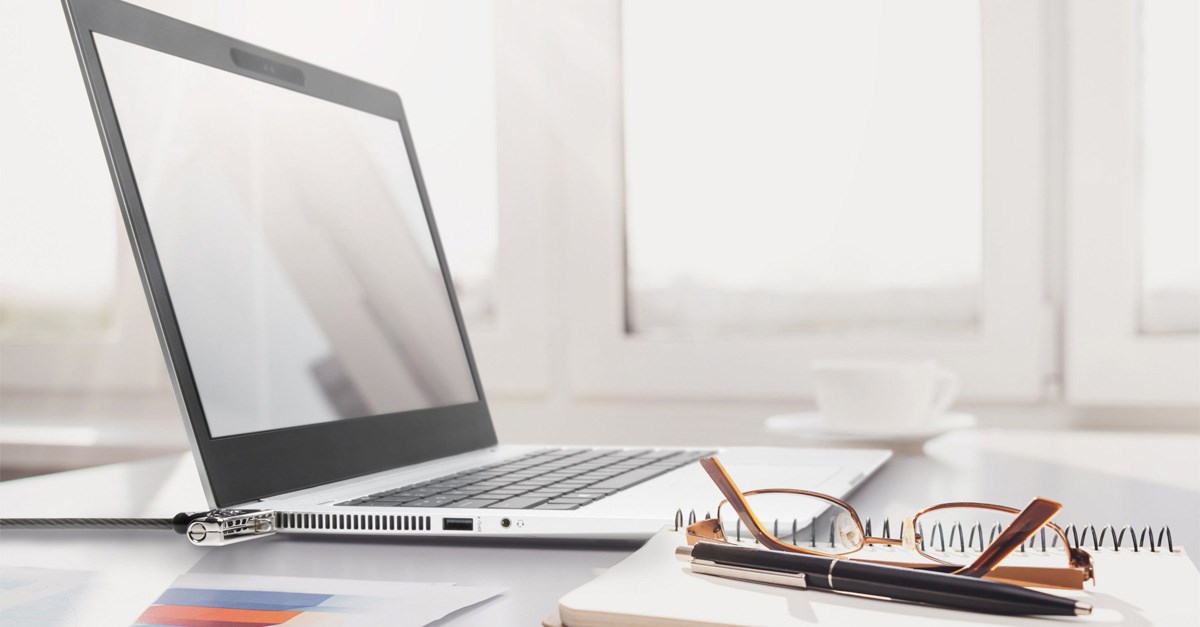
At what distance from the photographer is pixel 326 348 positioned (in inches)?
29.6

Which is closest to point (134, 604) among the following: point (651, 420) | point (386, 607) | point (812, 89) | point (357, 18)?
point (386, 607)

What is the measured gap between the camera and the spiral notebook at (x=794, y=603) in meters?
0.33

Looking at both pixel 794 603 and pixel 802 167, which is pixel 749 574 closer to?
pixel 794 603

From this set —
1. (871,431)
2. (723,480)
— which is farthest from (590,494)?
(871,431)

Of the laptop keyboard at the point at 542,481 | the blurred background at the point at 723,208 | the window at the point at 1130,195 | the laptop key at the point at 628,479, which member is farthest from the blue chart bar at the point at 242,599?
the window at the point at 1130,195

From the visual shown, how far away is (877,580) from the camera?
35 centimetres

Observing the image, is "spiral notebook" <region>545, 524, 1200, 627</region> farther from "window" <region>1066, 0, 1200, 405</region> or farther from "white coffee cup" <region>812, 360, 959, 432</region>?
"window" <region>1066, 0, 1200, 405</region>

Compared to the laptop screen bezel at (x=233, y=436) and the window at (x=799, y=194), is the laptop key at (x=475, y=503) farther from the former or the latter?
the window at (x=799, y=194)

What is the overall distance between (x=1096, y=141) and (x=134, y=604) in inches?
49.7

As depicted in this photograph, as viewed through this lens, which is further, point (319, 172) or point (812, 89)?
point (812, 89)

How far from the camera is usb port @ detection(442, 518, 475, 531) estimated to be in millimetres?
537

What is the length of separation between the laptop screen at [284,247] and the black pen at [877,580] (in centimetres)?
34

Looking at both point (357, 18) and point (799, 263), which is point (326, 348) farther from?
point (357, 18)

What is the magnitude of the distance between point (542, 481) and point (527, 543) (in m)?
0.10
